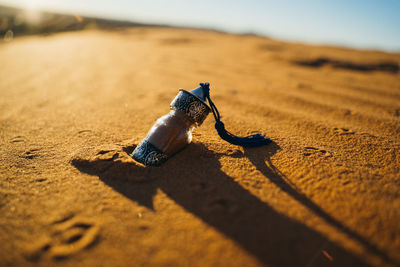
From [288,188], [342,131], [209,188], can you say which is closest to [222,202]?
[209,188]

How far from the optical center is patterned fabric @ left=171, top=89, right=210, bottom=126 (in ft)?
4.42

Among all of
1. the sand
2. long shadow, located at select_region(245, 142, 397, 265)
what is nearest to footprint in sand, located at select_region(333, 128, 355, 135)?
the sand

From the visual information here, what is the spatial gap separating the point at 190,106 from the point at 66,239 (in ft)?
2.97

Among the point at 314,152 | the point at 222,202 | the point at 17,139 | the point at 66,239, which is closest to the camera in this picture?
the point at 66,239

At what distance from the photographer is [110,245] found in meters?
0.96

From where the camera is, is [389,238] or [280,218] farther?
[280,218]

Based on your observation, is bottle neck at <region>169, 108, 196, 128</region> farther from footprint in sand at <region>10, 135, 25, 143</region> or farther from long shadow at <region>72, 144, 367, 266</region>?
footprint in sand at <region>10, 135, 25, 143</region>

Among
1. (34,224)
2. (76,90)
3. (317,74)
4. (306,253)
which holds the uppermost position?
(317,74)

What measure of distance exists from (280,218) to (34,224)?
3.85 ft

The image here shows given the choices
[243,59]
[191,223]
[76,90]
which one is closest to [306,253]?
[191,223]

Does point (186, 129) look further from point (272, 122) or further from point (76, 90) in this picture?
point (76, 90)

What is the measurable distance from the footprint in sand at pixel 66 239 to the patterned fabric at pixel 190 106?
30.2 inches

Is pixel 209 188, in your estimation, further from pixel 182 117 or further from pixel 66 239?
pixel 66 239

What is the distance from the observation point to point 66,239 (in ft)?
3.20
